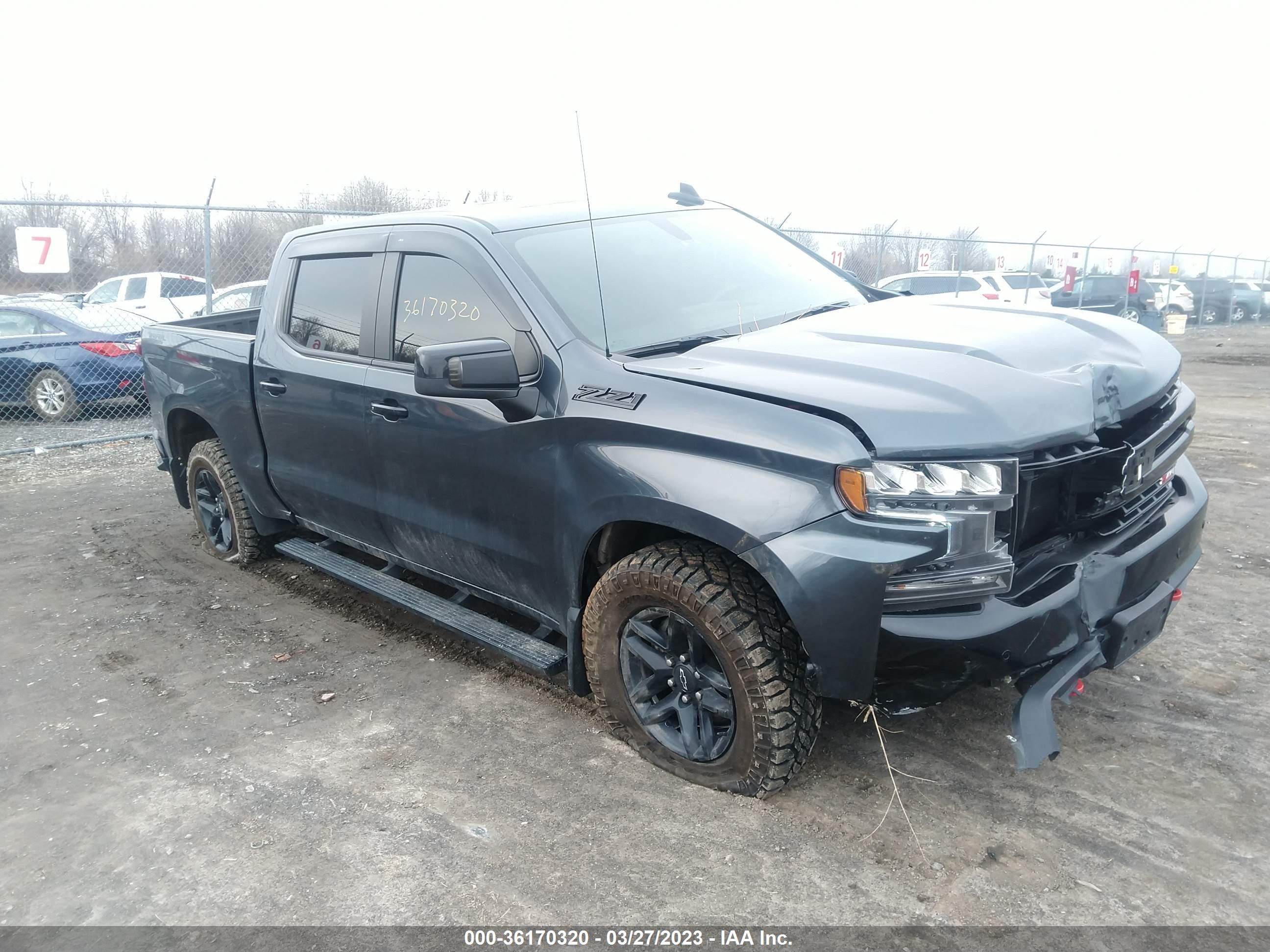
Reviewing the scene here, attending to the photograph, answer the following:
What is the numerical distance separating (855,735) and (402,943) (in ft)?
5.63

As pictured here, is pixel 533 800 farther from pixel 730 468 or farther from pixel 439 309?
pixel 439 309

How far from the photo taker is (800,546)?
2738 mm

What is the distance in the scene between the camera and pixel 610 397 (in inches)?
126

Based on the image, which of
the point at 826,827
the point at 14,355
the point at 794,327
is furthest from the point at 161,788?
the point at 14,355

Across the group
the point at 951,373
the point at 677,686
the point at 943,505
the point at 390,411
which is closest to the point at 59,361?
the point at 390,411

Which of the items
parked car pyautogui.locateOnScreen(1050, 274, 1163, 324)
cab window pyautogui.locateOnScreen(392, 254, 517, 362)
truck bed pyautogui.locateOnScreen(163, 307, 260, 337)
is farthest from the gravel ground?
parked car pyautogui.locateOnScreen(1050, 274, 1163, 324)

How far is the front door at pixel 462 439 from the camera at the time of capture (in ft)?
11.3

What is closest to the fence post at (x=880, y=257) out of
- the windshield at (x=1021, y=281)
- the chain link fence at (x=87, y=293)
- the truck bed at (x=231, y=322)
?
the windshield at (x=1021, y=281)

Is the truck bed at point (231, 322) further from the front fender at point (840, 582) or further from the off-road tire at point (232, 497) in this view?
the front fender at point (840, 582)

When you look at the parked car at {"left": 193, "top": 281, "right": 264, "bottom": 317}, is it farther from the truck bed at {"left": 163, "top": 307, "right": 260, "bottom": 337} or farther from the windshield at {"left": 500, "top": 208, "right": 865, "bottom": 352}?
the windshield at {"left": 500, "top": 208, "right": 865, "bottom": 352}

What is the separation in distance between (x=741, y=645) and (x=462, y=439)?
4.54 feet

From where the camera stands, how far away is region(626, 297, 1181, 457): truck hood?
269 cm

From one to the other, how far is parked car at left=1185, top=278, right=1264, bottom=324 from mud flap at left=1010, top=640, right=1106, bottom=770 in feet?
87.1

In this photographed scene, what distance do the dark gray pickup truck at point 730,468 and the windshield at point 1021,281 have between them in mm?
16765
